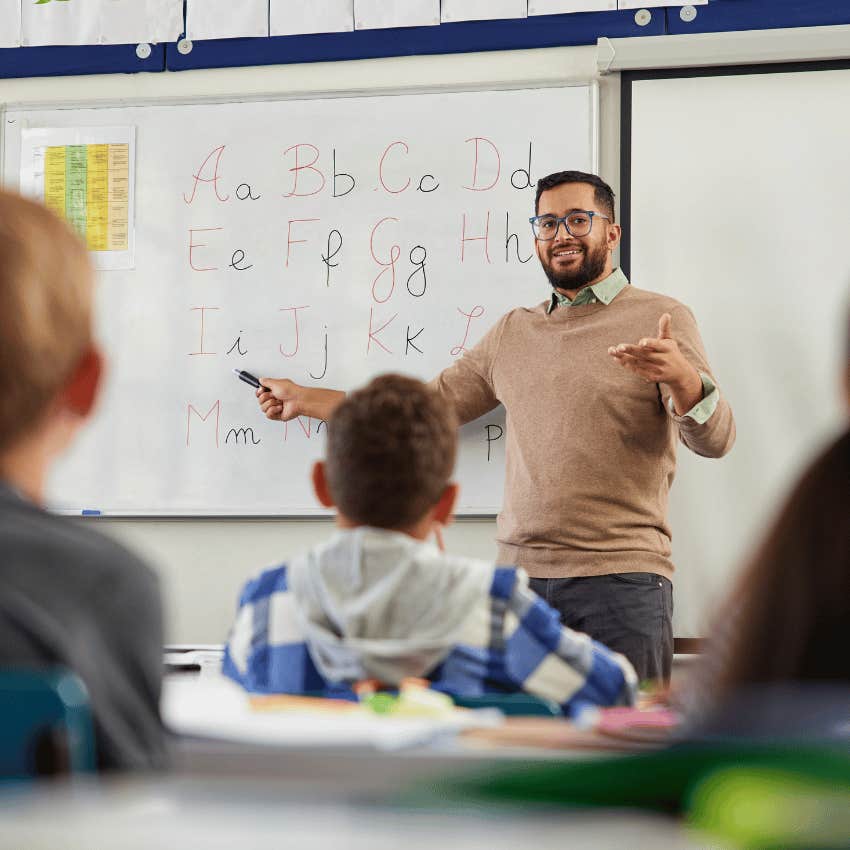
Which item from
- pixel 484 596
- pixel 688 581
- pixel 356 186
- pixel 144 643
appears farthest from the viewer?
pixel 356 186

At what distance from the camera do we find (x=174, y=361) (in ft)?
10.7

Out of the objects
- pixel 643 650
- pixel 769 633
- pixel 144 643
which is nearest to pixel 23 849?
A: pixel 144 643

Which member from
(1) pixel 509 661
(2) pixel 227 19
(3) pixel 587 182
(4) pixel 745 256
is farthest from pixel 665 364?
(2) pixel 227 19

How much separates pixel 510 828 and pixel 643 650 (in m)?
2.31

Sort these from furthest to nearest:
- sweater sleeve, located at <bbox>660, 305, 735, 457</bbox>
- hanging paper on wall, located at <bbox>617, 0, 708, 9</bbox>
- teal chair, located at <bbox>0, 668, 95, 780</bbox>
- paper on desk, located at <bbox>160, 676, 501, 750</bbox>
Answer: hanging paper on wall, located at <bbox>617, 0, 708, 9</bbox> → sweater sleeve, located at <bbox>660, 305, 735, 457</bbox> → paper on desk, located at <bbox>160, 676, 501, 750</bbox> → teal chair, located at <bbox>0, 668, 95, 780</bbox>

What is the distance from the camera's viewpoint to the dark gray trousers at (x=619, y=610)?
2.50 meters

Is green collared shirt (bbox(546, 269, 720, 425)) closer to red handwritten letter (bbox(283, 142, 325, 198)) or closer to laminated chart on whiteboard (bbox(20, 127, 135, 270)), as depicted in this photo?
red handwritten letter (bbox(283, 142, 325, 198))

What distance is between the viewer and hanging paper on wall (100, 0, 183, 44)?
3.29 m

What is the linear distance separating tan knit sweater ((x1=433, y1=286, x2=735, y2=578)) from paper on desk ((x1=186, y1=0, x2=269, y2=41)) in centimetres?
131

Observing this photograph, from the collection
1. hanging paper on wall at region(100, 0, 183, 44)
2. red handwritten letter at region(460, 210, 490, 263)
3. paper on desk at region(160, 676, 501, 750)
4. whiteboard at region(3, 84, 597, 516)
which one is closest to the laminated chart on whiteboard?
whiteboard at region(3, 84, 597, 516)

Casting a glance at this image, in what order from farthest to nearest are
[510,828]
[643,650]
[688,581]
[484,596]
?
[688,581] → [643,650] → [484,596] → [510,828]

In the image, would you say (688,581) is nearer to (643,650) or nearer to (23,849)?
(643,650)

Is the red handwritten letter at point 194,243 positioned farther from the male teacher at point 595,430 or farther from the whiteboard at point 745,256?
the whiteboard at point 745,256

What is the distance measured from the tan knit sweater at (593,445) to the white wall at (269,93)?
0.46 metres
